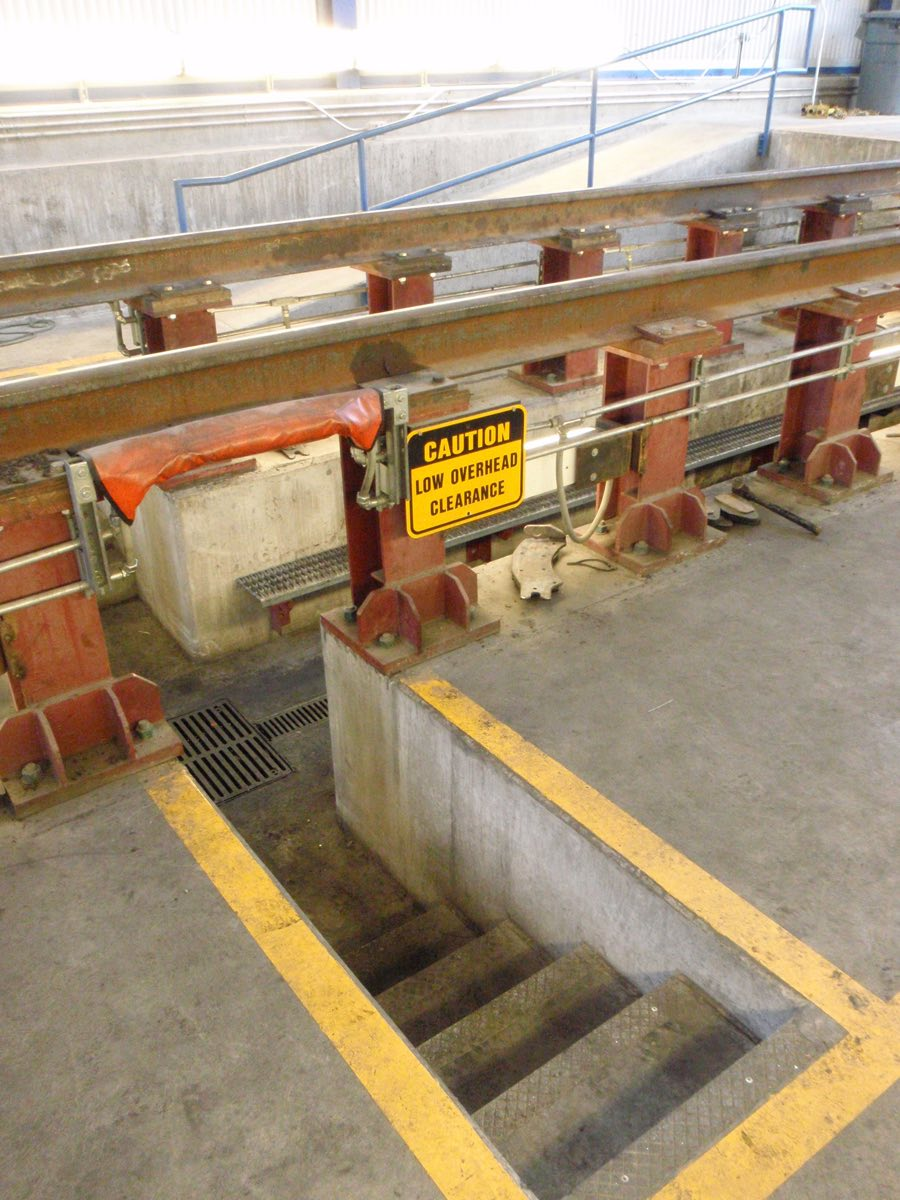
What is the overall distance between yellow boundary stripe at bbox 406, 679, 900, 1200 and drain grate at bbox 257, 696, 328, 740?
2.47 meters

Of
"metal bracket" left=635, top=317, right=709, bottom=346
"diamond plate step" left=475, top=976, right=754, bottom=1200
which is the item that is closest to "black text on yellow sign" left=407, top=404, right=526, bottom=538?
"metal bracket" left=635, top=317, right=709, bottom=346

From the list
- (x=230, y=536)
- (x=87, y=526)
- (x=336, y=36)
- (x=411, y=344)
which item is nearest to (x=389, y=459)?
(x=411, y=344)

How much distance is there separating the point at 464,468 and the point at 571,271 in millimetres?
2921

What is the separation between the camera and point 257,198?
1020 cm

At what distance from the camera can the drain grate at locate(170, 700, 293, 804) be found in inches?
204

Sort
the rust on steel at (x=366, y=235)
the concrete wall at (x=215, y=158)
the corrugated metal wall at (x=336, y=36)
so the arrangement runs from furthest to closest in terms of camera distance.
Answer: the corrugated metal wall at (x=336, y=36), the concrete wall at (x=215, y=158), the rust on steel at (x=366, y=235)

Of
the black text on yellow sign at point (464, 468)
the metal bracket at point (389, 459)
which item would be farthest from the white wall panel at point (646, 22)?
the metal bracket at point (389, 459)

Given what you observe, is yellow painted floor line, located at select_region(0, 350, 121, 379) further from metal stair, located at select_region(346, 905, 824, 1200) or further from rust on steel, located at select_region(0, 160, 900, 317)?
metal stair, located at select_region(346, 905, 824, 1200)

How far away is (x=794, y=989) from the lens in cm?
252

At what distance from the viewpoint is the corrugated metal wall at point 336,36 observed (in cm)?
983

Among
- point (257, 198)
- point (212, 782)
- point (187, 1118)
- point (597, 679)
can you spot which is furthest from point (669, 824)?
point (257, 198)

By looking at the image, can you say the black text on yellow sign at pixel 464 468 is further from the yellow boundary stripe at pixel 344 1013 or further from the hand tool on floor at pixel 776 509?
the hand tool on floor at pixel 776 509

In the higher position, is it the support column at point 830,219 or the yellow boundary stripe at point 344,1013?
the support column at point 830,219

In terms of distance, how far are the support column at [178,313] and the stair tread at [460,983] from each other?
10.3ft
